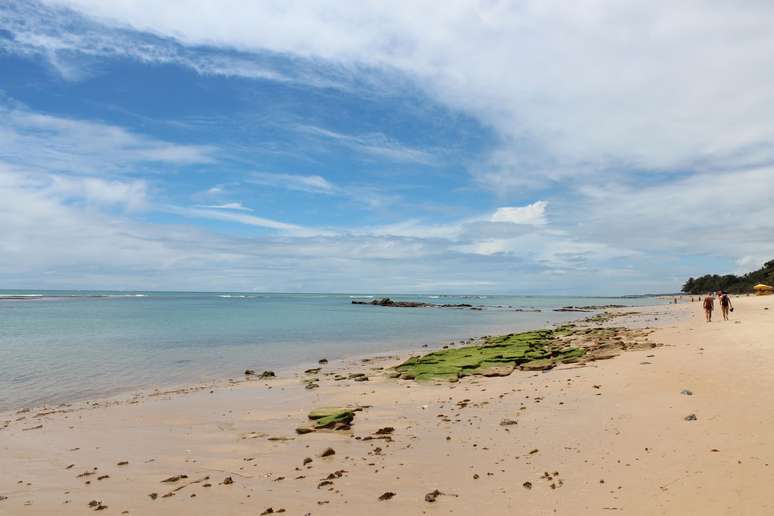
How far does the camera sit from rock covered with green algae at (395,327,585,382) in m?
16.5

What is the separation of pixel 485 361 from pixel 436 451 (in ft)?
34.9

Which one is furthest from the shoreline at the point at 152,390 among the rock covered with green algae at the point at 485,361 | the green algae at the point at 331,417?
the green algae at the point at 331,417

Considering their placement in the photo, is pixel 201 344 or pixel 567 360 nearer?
pixel 567 360

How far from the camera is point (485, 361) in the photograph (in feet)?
61.0

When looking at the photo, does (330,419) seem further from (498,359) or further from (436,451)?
(498,359)

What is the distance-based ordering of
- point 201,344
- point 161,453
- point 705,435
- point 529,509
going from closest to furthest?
1. point 529,509
2. point 705,435
3. point 161,453
4. point 201,344

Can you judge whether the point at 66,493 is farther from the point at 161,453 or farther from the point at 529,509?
the point at 529,509

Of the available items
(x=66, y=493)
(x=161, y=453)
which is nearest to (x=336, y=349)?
(x=161, y=453)

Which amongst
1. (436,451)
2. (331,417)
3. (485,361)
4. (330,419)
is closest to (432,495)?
(436,451)

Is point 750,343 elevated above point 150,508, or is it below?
above

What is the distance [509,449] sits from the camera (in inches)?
321

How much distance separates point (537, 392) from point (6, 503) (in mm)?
10882

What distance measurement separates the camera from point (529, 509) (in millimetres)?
5906

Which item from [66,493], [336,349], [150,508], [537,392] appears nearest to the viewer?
[150,508]
